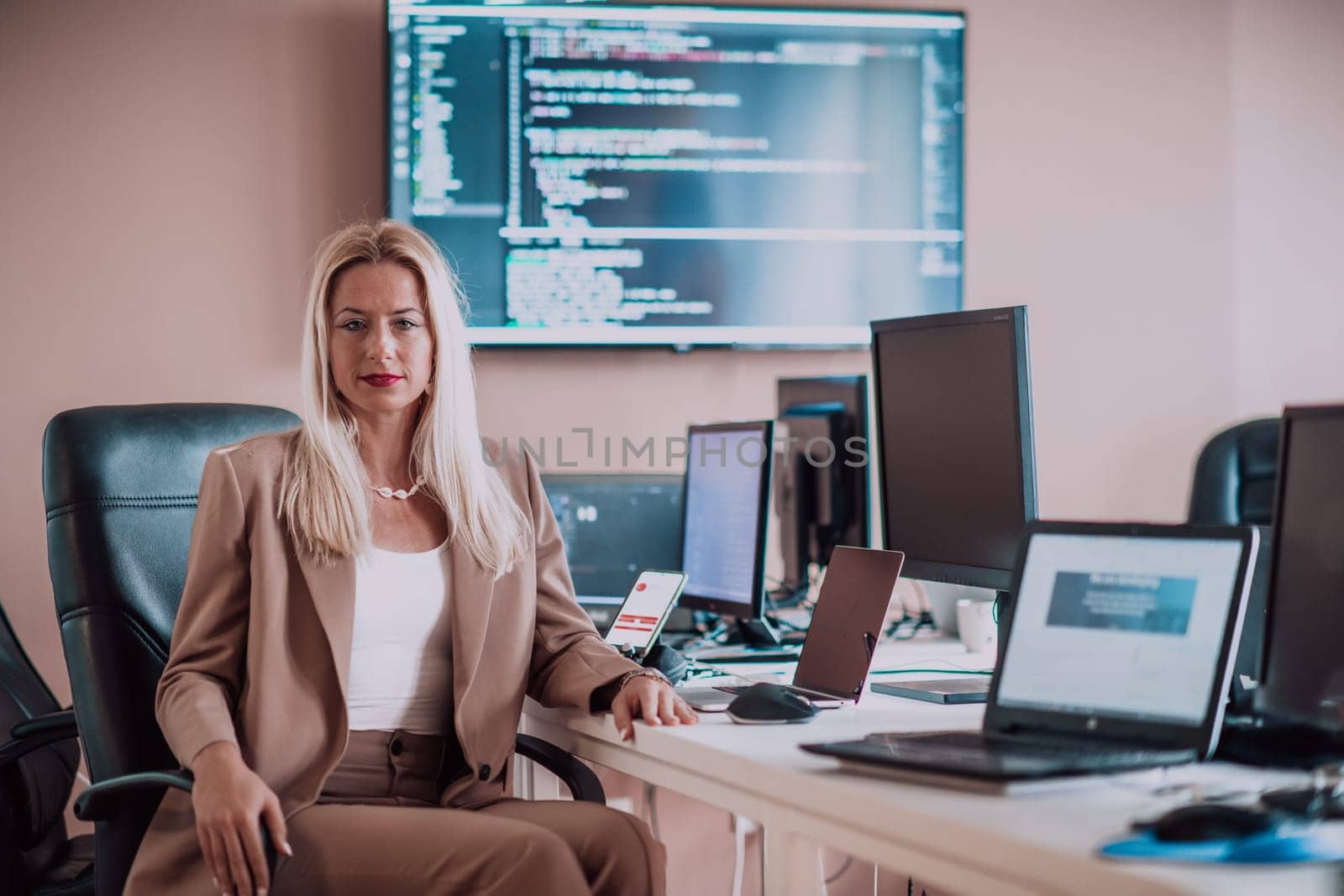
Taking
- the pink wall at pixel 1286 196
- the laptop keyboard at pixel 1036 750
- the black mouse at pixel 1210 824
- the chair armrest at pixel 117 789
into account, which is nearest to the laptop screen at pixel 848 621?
the laptop keyboard at pixel 1036 750

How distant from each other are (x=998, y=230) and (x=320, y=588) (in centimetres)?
229

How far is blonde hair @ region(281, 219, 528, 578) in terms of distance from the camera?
1790mm

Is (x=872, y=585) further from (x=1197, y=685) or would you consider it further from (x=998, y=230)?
(x=998, y=230)

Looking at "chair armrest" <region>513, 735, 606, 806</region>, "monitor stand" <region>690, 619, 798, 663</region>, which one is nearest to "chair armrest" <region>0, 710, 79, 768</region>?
"chair armrest" <region>513, 735, 606, 806</region>

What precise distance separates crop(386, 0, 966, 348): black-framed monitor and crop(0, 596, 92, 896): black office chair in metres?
1.32

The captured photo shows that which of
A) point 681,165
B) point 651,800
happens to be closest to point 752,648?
point 651,800

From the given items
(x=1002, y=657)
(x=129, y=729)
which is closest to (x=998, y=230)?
(x=1002, y=657)

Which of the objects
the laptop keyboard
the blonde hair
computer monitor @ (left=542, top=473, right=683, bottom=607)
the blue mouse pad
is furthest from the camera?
computer monitor @ (left=542, top=473, right=683, bottom=607)

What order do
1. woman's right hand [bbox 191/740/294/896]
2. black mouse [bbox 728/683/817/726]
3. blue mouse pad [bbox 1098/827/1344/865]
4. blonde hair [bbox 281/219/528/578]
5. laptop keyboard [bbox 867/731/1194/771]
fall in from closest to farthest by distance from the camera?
blue mouse pad [bbox 1098/827/1344/865]
laptop keyboard [bbox 867/731/1194/771]
woman's right hand [bbox 191/740/294/896]
black mouse [bbox 728/683/817/726]
blonde hair [bbox 281/219/528/578]

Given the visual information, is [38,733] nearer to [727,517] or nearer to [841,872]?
[727,517]

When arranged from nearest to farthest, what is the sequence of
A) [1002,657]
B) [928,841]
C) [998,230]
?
[928,841] → [1002,657] → [998,230]

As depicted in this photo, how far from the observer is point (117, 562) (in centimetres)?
177

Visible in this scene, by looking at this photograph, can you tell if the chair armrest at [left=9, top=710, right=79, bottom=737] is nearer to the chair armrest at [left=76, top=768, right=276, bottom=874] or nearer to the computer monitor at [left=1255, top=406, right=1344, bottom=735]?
the chair armrest at [left=76, top=768, right=276, bottom=874]

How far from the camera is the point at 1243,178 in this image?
3.47m
